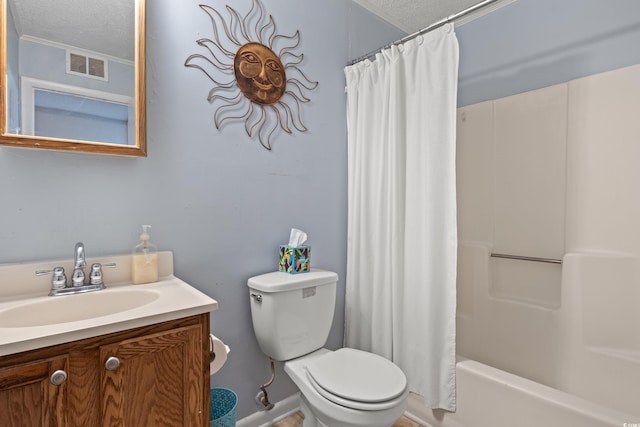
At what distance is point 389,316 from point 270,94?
1.34 metres

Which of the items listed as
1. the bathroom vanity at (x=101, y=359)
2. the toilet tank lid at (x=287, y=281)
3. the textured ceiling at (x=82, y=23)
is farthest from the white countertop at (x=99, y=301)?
the textured ceiling at (x=82, y=23)

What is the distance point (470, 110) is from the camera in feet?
6.89

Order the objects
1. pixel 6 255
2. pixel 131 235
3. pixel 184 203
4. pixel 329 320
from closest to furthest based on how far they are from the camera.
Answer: pixel 6 255, pixel 131 235, pixel 184 203, pixel 329 320

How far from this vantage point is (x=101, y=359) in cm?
78

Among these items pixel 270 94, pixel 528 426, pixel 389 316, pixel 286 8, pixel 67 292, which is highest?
pixel 286 8

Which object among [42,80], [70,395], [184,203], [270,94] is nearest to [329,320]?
[184,203]

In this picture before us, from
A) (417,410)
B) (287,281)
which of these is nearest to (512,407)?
(417,410)

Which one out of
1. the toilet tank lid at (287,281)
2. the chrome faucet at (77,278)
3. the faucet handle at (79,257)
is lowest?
the toilet tank lid at (287,281)

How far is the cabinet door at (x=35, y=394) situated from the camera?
68 centimetres

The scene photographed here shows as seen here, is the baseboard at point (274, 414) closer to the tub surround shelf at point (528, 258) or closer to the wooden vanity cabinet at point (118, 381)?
the wooden vanity cabinet at point (118, 381)

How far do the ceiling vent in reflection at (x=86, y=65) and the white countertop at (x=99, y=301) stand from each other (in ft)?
2.23

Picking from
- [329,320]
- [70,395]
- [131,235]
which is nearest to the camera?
[70,395]

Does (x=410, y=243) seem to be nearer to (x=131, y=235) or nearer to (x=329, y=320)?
(x=329, y=320)

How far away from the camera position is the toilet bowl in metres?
1.13
